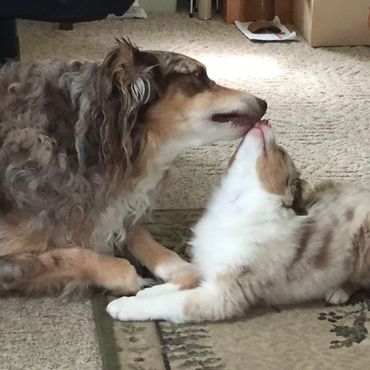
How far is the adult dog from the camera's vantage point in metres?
1.78

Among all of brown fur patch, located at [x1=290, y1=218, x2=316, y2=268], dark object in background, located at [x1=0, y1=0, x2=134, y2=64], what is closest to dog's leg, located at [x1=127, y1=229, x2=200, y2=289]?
brown fur patch, located at [x1=290, y1=218, x2=316, y2=268]

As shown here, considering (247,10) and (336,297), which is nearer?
(336,297)

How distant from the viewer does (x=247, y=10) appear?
3961 mm

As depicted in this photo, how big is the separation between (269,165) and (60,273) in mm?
505

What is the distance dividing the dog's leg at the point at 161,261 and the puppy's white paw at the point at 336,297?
29cm

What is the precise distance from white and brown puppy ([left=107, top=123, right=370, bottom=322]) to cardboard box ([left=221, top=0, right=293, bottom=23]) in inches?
87.9

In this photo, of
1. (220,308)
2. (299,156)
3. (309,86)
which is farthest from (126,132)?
(309,86)

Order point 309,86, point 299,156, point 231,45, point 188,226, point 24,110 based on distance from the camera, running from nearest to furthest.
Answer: point 24,110
point 188,226
point 299,156
point 309,86
point 231,45

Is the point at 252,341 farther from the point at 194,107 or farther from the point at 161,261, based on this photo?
the point at 194,107

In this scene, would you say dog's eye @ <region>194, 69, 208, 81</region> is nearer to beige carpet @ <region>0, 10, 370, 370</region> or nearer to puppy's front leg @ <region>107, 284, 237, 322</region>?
beige carpet @ <region>0, 10, 370, 370</region>

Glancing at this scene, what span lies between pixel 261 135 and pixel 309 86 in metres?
1.46

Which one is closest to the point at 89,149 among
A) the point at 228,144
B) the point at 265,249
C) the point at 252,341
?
the point at 265,249

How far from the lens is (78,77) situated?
6.06ft

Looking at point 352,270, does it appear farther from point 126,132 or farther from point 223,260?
Result: point 126,132
